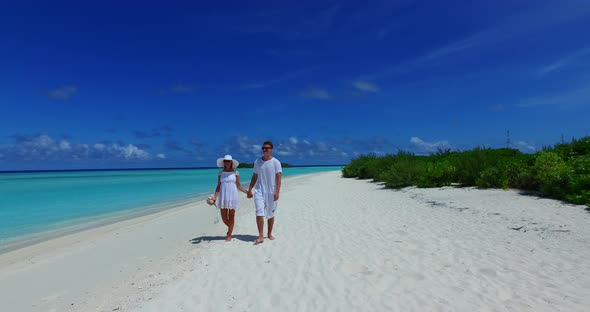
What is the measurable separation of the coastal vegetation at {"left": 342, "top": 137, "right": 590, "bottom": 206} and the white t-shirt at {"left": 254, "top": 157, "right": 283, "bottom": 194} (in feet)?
26.9

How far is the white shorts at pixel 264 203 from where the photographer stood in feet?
22.4

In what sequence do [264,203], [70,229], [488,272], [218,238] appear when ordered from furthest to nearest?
[70,229] < [218,238] < [264,203] < [488,272]

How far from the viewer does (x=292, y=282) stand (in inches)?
187

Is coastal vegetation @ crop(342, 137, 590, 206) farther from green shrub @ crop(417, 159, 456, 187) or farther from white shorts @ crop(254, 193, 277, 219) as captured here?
white shorts @ crop(254, 193, 277, 219)

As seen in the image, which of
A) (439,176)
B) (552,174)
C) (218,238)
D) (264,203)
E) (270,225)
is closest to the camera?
(264,203)

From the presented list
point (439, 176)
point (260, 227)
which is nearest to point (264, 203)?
point (260, 227)

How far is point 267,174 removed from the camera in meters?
6.75

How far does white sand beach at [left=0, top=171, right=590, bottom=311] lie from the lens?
4.11 m

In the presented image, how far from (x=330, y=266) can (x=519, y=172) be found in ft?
35.8

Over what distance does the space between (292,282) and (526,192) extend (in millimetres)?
10736

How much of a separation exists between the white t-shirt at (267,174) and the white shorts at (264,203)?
3.4 inches

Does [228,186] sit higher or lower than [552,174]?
lower

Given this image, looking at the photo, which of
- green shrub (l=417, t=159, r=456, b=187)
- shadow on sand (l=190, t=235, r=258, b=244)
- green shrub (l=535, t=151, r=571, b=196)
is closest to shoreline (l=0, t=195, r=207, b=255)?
shadow on sand (l=190, t=235, r=258, b=244)

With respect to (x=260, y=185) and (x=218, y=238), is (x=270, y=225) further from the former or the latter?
(x=218, y=238)
